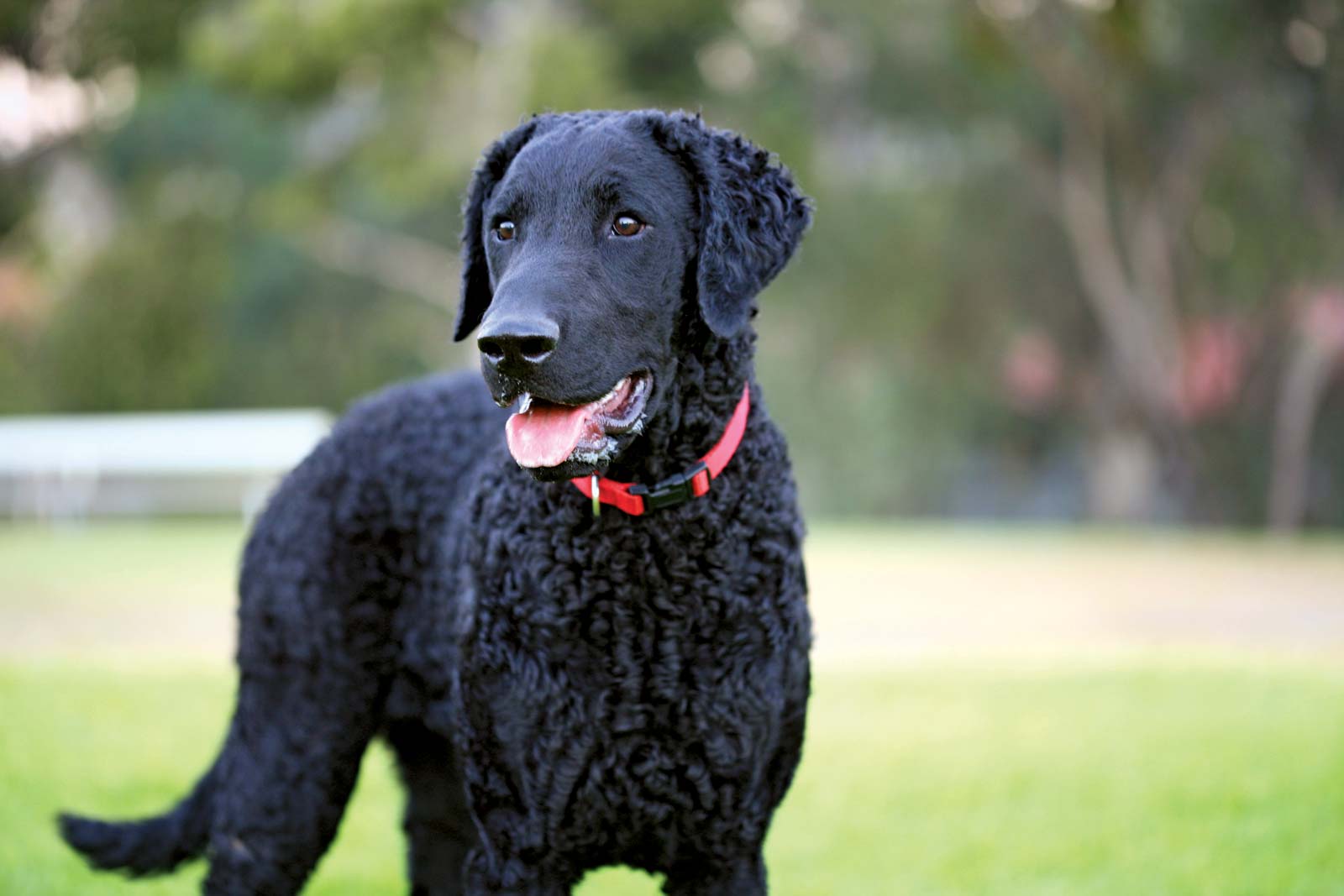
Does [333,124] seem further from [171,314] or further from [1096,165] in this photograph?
[1096,165]

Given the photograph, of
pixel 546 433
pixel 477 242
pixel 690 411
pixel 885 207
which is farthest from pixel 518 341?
pixel 885 207

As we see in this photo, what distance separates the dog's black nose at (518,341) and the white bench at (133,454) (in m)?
16.0

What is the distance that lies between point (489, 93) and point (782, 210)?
1977 cm

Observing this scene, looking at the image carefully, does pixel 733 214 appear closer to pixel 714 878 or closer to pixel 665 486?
pixel 665 486

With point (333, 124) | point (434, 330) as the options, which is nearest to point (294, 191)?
point (333, 124)

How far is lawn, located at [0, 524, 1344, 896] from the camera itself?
16.0ft

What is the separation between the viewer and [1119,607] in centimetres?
1162

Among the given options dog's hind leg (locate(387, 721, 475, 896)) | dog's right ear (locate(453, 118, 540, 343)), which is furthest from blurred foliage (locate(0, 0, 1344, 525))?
dog's right ear (locate(453, 118, 540, 343))

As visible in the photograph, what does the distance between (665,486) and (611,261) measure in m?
0.48

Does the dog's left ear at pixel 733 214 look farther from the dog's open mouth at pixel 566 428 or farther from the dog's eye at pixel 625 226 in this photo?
the dog's open mouth at pixel 566 428

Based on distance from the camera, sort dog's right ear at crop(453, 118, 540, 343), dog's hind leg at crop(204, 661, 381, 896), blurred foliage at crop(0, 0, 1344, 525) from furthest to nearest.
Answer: blurred foliage at crop(0, 0, 1344, 525) < dog's hind leg at crop(204, 661, 381, 896) < dog's right ear at crop(453, 118, 540, 343)

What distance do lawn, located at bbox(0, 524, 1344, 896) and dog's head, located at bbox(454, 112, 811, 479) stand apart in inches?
95.9

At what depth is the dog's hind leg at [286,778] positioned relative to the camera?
353 centimetres

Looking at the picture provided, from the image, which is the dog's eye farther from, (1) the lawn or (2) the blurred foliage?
(2) the blurred foliage
